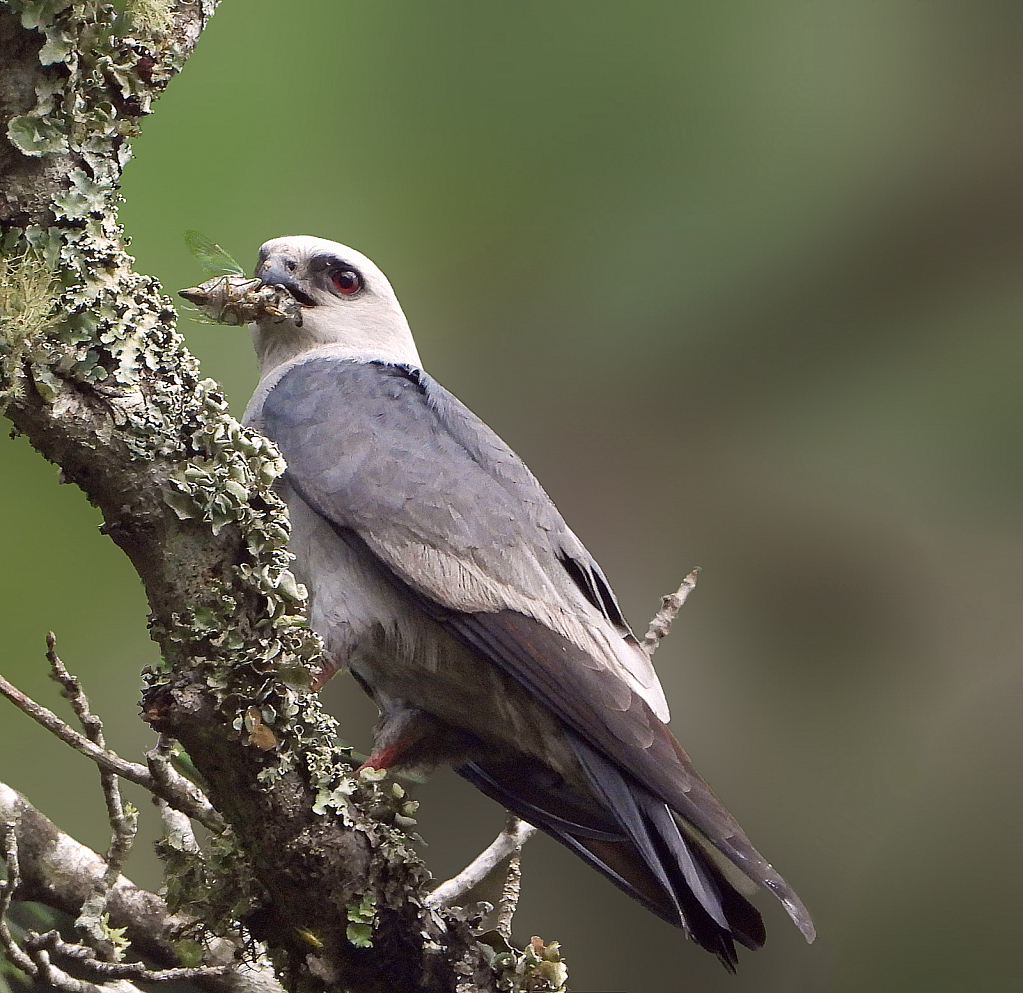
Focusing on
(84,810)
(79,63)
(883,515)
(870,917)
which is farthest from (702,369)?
(79,63)

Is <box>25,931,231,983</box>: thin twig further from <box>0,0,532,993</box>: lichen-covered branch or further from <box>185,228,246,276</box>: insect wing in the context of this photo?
<box>185,228,246,276</box>: insect wing

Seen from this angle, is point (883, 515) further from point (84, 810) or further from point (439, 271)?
point (84, 810)

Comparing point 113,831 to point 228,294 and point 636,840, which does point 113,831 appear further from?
point 228,294

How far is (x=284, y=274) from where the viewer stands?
254 centimetres

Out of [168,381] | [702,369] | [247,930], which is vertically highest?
[702,369]

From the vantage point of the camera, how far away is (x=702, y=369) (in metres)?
3.63

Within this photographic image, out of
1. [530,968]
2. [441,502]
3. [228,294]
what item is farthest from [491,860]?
[228,294]

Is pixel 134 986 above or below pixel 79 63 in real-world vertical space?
below

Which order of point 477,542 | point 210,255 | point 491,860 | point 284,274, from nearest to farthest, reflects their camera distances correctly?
point 477,542
point 491,860
point 210,255
point 284,274

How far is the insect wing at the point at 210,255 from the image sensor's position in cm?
235

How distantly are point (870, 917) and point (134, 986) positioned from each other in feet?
6.59

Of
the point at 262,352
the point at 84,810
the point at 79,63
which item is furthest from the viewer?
the point at 84,810

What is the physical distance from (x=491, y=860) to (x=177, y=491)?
117 centimetres

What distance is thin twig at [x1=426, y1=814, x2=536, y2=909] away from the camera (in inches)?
86.4
